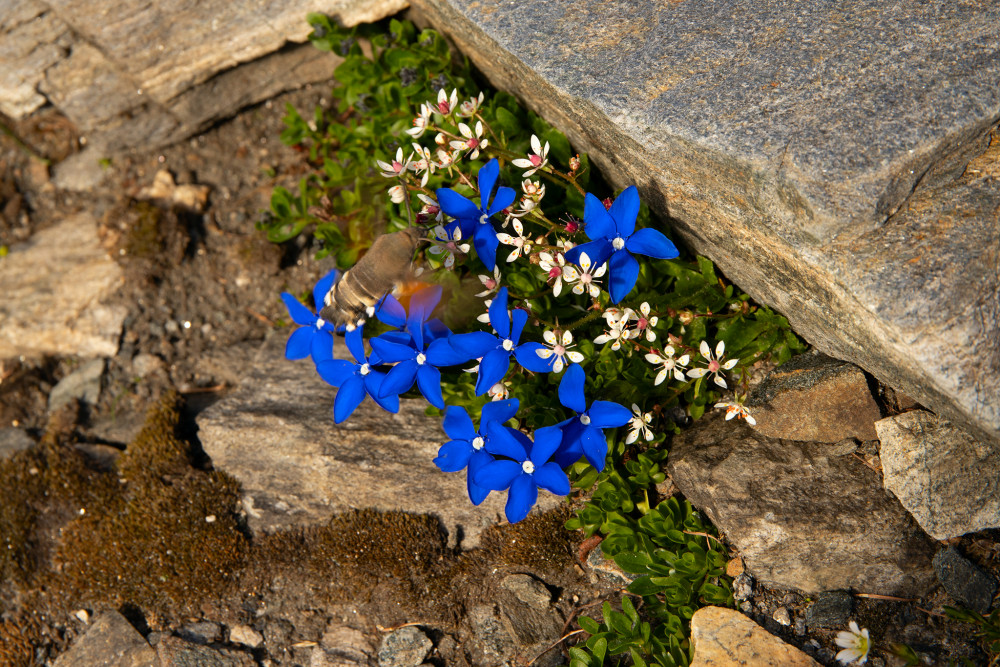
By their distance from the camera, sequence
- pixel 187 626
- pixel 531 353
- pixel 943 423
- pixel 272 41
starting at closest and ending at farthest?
pixel 531 353, pixel 943 423, pixel 187 626, pixel 272 41

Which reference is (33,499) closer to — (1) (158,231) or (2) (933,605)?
(1) (158,231)

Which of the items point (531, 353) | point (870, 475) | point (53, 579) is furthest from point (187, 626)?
point (870, 475)

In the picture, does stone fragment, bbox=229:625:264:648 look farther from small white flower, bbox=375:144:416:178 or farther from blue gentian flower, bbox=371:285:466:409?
small white flower, bbox=375:144:416:178

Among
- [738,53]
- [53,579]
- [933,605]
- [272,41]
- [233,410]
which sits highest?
[738,53]

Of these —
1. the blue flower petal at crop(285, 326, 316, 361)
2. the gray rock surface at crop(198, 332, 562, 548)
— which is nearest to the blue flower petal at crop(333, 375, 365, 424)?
the blue flower petal at crop(285, 326, 316, 361)

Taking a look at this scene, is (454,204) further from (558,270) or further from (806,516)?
(806,516)

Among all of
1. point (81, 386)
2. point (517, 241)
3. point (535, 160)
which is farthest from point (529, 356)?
point (81, 386)
